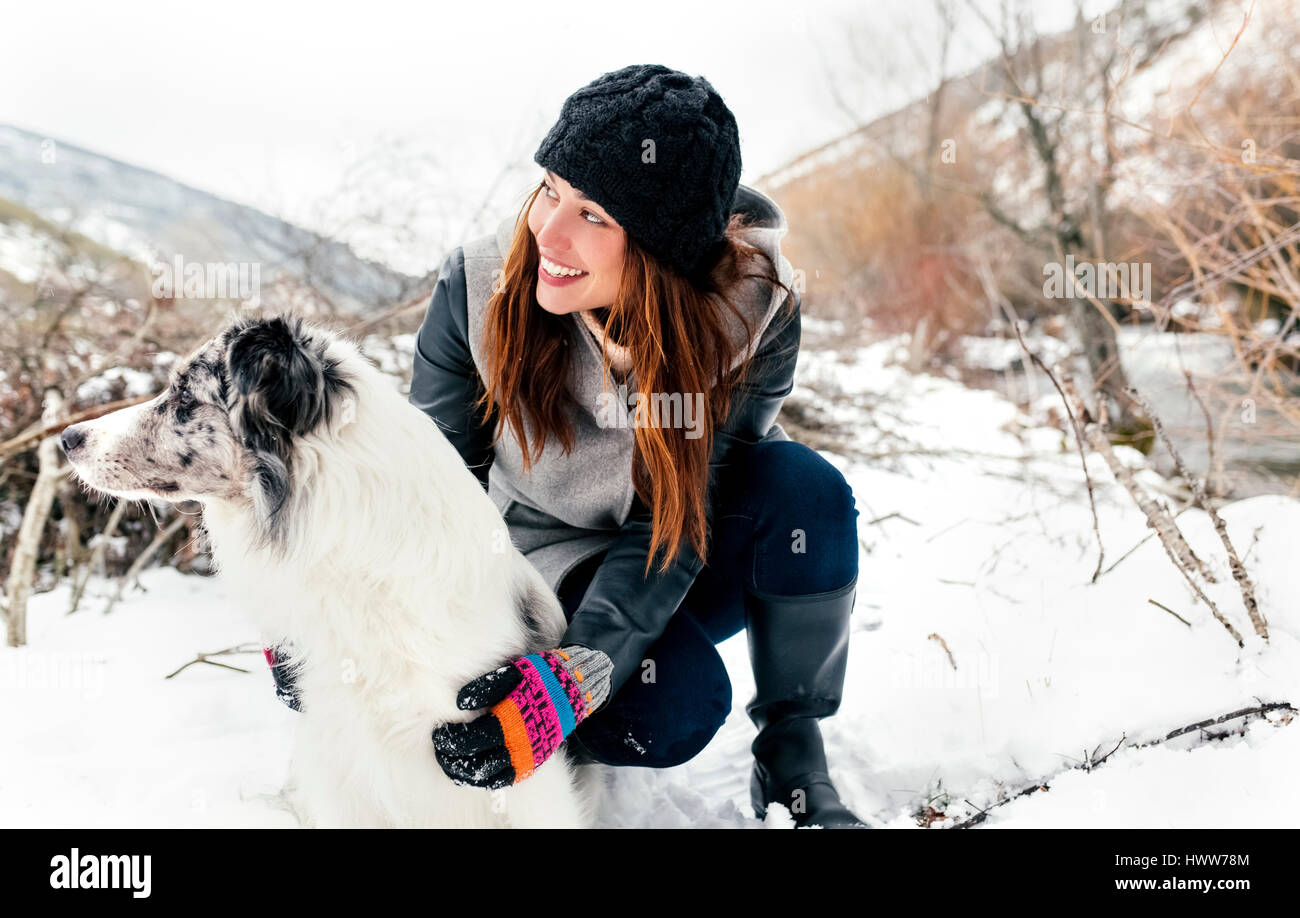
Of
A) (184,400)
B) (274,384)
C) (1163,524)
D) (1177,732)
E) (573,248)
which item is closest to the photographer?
(274,384)

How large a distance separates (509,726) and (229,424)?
0.81 metres

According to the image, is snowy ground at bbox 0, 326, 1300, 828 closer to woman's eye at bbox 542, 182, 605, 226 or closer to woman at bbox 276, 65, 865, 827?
woman at bbox 276, 65, 865, 827

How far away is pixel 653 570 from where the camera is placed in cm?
195

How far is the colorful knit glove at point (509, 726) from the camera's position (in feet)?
5.02

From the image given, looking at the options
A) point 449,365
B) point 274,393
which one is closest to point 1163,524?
point 449,365

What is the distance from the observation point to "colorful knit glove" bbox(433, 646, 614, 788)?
1.53 meters

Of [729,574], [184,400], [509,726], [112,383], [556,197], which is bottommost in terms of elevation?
[509,726]

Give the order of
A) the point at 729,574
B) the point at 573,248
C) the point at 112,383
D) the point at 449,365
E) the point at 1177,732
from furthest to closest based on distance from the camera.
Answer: the point at 112,383 → the point at 729,574 → the point at 449,365 → the point at 1177,732 → the point at 573,248

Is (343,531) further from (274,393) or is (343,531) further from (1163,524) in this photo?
(1163,524)

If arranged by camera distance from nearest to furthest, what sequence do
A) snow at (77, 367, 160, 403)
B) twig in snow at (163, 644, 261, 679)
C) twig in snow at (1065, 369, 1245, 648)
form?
twig in snow at (1065, 369, 1245, 648) → twig in snow at (163, 644, 261, 679) → snow at (77, 367, 160, 403)

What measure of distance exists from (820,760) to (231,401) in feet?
5.53

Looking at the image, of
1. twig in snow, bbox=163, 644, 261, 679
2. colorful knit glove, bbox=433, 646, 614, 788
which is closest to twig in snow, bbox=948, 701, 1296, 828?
colorful knit glove, bbox=433, 646, 614, 788
